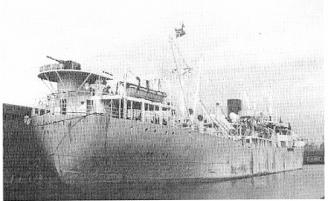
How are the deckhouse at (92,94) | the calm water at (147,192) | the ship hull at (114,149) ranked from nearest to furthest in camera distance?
1. the calm water at (147,192)
2. the ship hull at (114,149)
3. the deckhouse at (92,94)

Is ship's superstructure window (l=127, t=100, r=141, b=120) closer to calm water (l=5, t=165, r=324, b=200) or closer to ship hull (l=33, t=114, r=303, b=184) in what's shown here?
ship hull (l=33, t=114, r=303, b=184)

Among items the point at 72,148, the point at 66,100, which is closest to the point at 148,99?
the point at 66,100

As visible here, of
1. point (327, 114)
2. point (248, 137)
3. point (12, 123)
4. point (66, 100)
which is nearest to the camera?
point (327, 114)

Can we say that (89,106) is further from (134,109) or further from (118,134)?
(118,134)

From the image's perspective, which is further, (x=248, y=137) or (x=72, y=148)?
(x=248, y=137)

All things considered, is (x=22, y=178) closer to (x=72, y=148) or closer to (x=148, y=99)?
(x=72, y=148)

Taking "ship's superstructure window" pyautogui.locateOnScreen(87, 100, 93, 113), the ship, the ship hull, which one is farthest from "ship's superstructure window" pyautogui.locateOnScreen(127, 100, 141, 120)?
"ship's superstructure window" pyautogui.locateOnScreen(87, 100, 93, 113)

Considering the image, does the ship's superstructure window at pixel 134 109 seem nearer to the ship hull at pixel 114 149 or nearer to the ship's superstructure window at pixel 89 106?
the ship hull at pixel 114 149

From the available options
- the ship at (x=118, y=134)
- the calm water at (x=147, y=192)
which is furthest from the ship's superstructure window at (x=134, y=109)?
the calm water at (x=147, y=192)
